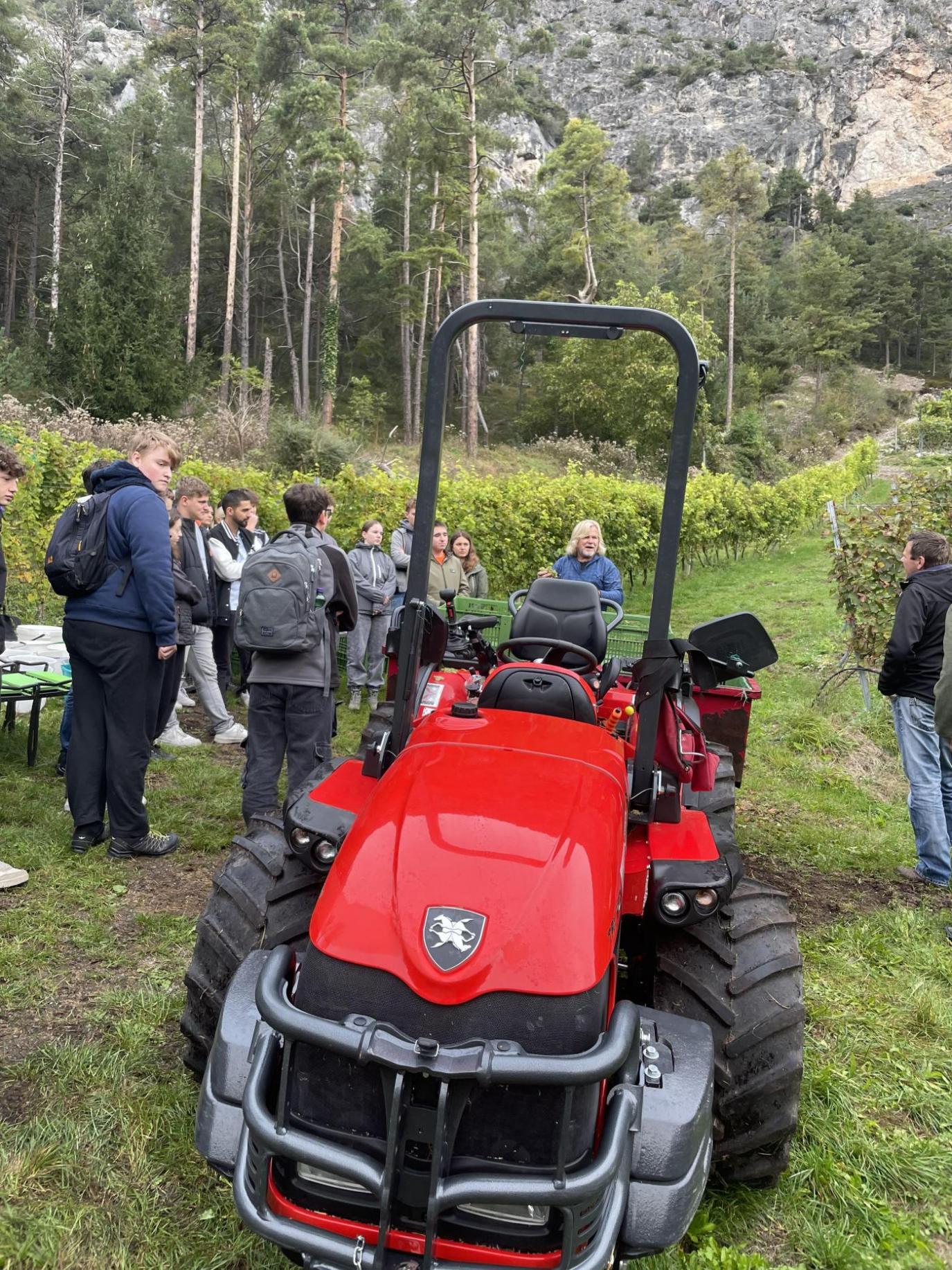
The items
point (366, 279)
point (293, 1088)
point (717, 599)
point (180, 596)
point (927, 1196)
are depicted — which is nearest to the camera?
point (293, 1088)

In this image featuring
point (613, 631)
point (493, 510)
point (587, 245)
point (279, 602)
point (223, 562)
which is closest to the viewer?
point (279, 602)

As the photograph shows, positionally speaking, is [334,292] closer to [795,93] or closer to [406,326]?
[406,326]

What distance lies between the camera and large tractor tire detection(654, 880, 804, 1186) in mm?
2482

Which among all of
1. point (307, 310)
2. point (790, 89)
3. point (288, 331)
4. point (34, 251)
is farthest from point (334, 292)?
point (790, 89)

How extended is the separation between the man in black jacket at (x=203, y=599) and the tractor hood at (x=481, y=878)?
4.42 meters

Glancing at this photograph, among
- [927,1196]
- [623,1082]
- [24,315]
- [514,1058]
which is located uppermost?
[24,315]

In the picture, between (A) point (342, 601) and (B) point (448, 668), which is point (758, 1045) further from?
(A) point (342, 601)

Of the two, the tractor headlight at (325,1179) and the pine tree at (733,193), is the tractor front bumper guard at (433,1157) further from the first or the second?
the pine tree at (733,193)

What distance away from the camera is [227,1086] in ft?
6.90

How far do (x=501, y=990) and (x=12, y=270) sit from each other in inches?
1705

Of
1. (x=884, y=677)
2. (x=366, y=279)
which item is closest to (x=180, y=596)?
(x=884, y=677)

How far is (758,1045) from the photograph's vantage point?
249 cm

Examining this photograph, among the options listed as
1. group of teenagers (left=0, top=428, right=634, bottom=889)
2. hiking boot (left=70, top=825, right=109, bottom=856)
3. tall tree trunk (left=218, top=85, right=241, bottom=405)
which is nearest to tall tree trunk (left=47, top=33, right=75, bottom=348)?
tall tree trunk (left=218, top=85, right=241, bottom=405)

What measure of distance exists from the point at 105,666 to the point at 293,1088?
3.10 meters
